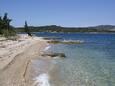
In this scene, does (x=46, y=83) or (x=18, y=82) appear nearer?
(x=18, y=82)

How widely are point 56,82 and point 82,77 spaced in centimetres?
276

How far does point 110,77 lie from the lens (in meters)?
20.1

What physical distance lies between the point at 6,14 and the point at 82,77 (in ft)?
270

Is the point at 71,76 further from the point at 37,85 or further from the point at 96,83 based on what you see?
the point at 37,85

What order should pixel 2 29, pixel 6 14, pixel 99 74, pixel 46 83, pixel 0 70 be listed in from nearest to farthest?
pixel 46 83 → pixel 0 70 → pixel 99 74 → pixel 2 29 → pixel 6 14

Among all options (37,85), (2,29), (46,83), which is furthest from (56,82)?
(2,29)

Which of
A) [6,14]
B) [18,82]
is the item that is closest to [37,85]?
[18,82]

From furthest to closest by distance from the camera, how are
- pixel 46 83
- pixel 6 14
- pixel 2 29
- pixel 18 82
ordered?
1. pixel 6 14
2. pixel 2 29
3. pixel 46 83
4. pixel 18 82

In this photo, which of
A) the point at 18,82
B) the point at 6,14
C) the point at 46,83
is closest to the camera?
the point at 18,82

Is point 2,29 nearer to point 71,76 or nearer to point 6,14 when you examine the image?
point 6,14

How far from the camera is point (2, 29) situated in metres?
90.6

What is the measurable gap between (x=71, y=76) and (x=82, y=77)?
804mm

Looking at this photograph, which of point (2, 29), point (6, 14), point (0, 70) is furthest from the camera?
point (6, 14)

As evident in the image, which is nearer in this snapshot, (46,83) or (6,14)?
(46,83)
